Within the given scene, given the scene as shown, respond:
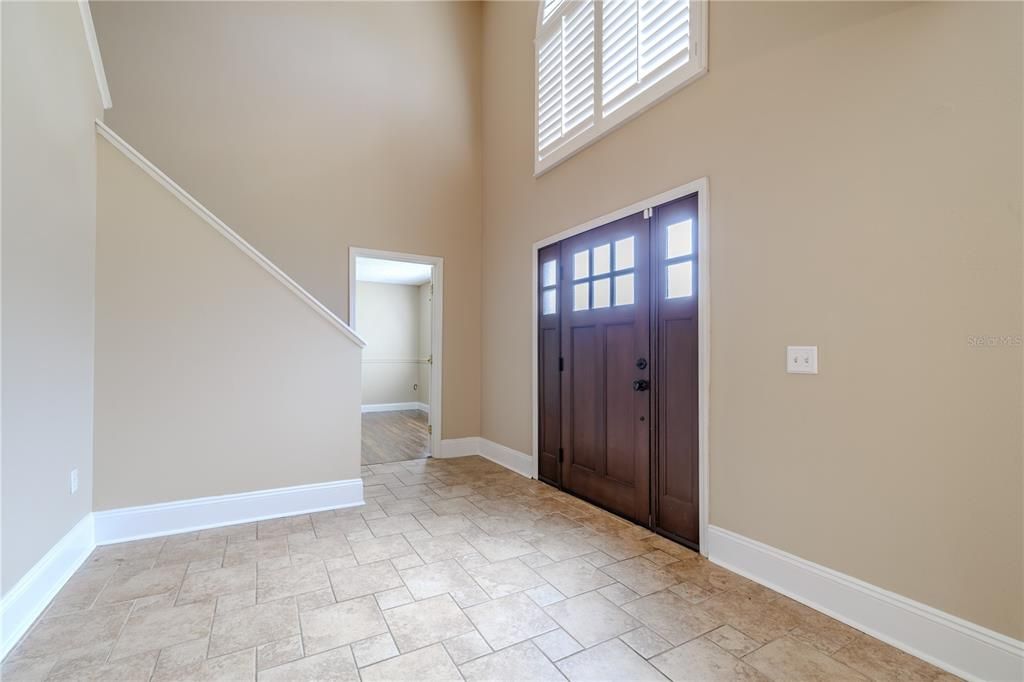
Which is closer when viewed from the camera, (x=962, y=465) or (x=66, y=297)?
(x=962, y=465)

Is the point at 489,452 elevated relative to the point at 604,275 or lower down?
lower down

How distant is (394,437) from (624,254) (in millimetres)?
4182

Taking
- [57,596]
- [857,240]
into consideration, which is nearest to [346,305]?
[57,596]

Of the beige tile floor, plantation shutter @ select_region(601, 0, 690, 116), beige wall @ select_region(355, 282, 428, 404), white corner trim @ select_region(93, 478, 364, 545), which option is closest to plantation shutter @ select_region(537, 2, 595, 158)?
plantation shutter @ select_region(601, 0, 690, 116)

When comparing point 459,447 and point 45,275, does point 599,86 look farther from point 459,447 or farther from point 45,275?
point 459,447

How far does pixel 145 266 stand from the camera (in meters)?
2.81

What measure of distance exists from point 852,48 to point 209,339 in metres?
3.84

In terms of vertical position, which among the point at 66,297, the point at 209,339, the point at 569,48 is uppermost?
the point at 569,48

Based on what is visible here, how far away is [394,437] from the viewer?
604 cm

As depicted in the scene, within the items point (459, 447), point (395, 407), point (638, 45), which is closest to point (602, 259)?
point (638, 45)

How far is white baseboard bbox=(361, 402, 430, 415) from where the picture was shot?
8578 mm

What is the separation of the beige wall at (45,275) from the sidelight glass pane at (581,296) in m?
3.12

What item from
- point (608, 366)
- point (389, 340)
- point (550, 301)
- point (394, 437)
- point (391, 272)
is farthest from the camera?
point (389, 340)

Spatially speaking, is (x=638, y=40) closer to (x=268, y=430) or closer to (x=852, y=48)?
(x=852, y=48)
